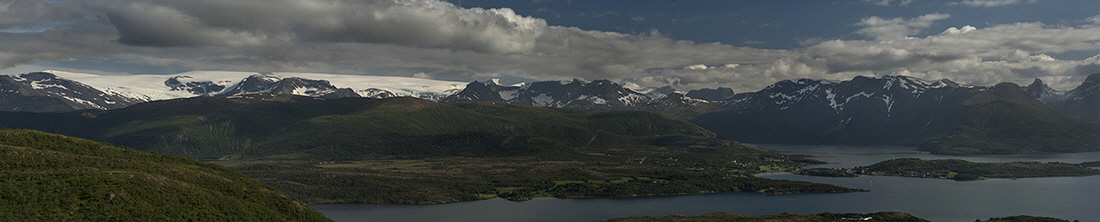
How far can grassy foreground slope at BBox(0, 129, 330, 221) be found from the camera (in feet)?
289

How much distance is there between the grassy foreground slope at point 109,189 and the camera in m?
88.2

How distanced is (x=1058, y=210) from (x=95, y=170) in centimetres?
24279

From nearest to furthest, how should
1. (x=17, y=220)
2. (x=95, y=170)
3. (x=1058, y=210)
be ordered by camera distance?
(x=17, y=220)
(x=95, y=170)
(x=1058, y=210)

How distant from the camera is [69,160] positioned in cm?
11250

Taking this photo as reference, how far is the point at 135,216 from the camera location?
3565 inches

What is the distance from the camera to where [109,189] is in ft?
314

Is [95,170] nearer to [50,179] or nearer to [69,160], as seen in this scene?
[50,179]

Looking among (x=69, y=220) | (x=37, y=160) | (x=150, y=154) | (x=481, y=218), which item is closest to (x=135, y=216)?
(x=69, y=220)

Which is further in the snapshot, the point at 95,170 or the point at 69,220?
the point at 95,170

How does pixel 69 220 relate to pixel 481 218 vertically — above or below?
above

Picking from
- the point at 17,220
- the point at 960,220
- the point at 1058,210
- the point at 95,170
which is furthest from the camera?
the point at 1058,210

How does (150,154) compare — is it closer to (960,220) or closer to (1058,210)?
(960,220)

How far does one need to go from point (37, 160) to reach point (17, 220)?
30.2 metres

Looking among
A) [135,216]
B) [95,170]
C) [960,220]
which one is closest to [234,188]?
[95,170]
